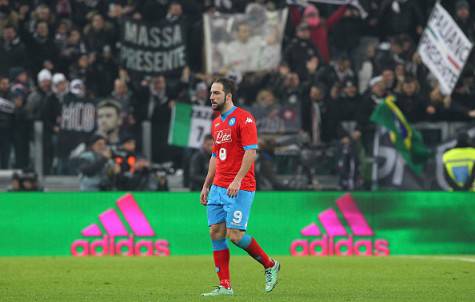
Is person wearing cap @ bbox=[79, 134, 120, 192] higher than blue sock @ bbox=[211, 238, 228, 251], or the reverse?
person wearing cap @ bbox=[79, 134, 120, 192]

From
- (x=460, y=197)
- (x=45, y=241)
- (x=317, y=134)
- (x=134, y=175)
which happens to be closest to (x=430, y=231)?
(x=460, y=197)

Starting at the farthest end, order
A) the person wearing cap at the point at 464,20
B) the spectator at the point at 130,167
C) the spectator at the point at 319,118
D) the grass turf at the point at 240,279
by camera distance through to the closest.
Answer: the person wearing cap at the point at 464,20
the spectator at the point at 319,118
the spectator at the point at 130,167
the grass turf at the point at 240,279

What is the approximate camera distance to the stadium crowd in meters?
20.0

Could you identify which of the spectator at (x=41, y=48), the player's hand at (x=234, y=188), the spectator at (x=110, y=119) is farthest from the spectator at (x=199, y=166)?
the player's hand at (x=234, y=188)

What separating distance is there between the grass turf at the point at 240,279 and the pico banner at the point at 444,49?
14.8ft

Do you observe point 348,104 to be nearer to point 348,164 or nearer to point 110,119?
point 348,164

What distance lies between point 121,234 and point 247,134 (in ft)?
28.7

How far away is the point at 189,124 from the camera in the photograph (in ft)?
66.0

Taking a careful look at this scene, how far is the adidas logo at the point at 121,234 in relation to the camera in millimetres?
18641

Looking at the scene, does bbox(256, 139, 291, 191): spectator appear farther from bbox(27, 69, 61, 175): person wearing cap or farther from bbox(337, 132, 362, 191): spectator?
bbox(27, 69, 61, 175): person wearing cap

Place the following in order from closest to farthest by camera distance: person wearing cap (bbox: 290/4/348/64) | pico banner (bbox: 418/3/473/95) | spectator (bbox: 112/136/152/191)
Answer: spectator (bbox: 112/136/152/191) < pico banner (bbox: 418/3/473/95) < person wearing cap (bbox: 290/4/348/64)

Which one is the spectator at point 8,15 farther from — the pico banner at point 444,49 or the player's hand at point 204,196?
the player's hand at point 204,196

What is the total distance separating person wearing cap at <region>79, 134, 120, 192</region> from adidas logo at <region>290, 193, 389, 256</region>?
359 cm

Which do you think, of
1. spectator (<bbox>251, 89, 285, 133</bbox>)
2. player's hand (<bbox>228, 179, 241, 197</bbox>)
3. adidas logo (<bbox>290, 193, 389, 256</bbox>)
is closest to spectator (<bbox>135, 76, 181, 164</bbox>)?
spectator (<bbox>251, 89, 285, 133</bbox>)
